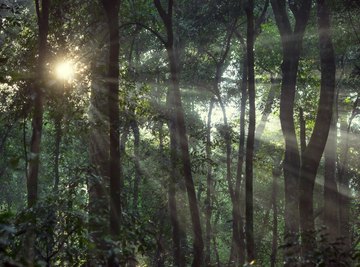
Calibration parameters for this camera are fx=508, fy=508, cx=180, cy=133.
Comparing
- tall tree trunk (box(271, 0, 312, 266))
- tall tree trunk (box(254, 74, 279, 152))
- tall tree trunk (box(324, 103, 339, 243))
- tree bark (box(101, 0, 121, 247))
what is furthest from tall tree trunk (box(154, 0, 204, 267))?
tall tree trunk (box(254, 74, 279, 152))

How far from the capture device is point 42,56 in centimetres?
826

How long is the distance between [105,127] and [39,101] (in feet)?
8.06

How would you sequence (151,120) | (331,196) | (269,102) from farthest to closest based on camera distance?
1. (269,102)
2. (331,196)
3. (151,120)

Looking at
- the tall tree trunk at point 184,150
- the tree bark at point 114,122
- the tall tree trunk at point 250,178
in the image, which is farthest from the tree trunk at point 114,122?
the tall tree trunk at point 250,178

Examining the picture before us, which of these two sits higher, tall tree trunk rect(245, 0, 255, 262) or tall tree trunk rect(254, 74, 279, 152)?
tall tree trunk rect(254, 74, 279, 152)

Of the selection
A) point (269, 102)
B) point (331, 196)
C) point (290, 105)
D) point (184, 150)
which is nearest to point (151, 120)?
point (184, 150)

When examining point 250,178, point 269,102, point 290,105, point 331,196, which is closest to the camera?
point 250,178

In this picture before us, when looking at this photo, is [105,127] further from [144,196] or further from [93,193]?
[144,196]

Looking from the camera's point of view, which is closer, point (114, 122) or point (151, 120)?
point (114, 122)

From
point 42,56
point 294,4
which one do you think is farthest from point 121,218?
point 294,4

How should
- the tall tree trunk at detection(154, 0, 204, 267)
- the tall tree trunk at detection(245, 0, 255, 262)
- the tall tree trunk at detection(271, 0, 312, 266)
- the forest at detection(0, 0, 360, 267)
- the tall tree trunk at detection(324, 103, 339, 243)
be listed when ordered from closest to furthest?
the forest at detection(0, 0, 360, 267), the tall tree trunk at detection(245, 0, 255, 262), the tall tree trunk at detection(154, 0, 204, 267), the tall tree trunk at detection(271, 0, 312, 266), the tall tree trunk at detection(324, 103, 339, 243)

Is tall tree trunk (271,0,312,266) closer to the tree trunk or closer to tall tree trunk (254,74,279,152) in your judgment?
tall tree trunk (254,74,279,152)

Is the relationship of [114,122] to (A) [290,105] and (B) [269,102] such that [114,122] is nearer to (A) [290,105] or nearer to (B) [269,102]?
(A) [290,105]

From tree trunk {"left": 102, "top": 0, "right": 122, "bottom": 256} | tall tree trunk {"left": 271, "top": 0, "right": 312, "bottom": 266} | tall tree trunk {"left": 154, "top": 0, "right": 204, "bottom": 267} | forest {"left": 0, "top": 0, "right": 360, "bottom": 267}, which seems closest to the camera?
forest {"left": 0, "top": 0, "right": 360, "bottom": 267}
